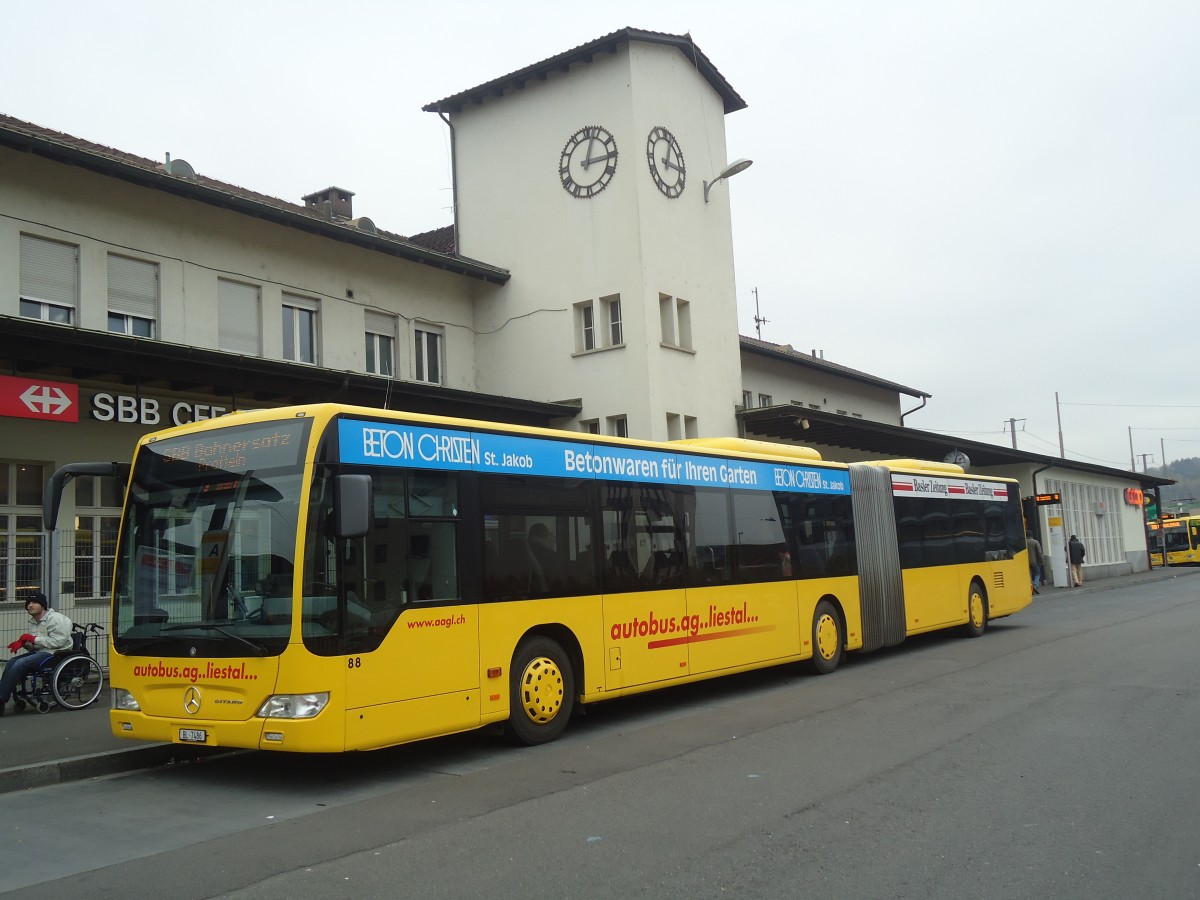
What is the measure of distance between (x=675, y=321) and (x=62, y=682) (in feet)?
49.9

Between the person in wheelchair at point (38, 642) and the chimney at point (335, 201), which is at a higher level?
the chimney at point (335, 201)

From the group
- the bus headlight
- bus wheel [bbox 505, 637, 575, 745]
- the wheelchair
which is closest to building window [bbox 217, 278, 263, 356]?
the wheelchair

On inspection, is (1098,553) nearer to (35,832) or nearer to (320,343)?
(320,343)

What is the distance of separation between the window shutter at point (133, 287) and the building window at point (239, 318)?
1.25 metres

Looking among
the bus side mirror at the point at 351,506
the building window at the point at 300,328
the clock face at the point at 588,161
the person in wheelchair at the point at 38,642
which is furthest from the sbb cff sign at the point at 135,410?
the clock face at the point at 588,161

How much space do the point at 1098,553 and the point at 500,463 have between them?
41.1 meters

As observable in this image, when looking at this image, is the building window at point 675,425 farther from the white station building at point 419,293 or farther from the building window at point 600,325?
the building window at point 600,325

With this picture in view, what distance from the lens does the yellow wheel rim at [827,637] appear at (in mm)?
14485

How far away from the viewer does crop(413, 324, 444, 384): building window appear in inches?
899

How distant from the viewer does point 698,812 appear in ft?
22.6

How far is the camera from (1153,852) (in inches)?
226

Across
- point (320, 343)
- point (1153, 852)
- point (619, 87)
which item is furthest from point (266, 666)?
point (619, 87)

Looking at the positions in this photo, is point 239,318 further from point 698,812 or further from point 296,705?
point 698,812

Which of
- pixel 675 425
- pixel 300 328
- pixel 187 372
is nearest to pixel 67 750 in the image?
pixel 187 372
